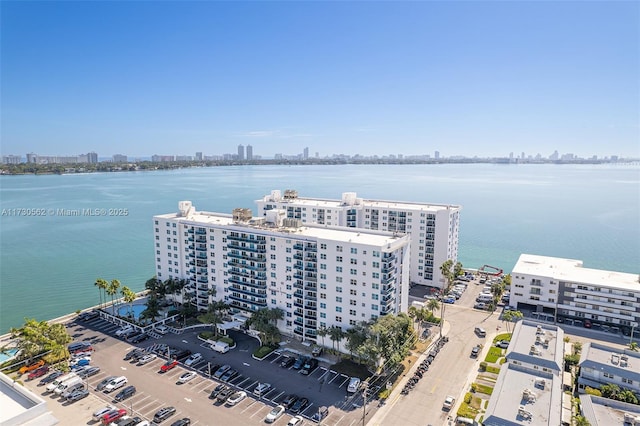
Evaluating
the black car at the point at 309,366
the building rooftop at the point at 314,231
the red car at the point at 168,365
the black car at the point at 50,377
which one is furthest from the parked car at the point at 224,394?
the building rooftop at the point at 314,231

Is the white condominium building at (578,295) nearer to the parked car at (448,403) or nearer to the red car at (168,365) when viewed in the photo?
the parked car at (448,403)

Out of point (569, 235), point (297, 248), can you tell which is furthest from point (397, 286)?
point (569, 235)

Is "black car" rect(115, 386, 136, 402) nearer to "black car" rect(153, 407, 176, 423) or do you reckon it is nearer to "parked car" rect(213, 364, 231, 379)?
"black car" rect(153, 407, 176, 423)

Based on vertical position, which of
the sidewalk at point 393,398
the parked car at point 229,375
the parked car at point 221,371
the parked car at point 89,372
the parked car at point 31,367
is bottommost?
the sidewalk at point 393,398

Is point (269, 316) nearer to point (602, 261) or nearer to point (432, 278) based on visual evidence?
point (432, 278)

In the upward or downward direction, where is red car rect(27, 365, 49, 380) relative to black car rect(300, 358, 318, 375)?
upward

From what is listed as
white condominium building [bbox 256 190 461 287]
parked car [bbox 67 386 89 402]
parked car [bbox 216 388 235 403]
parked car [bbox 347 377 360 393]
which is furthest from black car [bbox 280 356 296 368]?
white condominium building [bbox 256 190 461 287]
